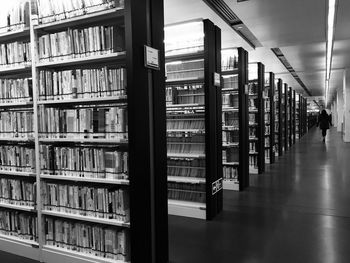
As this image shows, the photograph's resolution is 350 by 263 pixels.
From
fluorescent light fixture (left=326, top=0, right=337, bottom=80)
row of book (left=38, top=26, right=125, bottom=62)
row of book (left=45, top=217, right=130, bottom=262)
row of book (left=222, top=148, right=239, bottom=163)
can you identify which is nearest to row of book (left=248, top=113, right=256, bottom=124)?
row of book (left=222, top=148, right=239, bottom=163)

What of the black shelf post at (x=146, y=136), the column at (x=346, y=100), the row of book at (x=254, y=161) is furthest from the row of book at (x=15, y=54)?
the column at (x=346, y=100)

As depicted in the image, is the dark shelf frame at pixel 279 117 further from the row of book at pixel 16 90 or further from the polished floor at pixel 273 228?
the row of book at pixel 16 90

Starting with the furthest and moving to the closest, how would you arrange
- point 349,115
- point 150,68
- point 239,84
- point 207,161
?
point 349,115
point 239,84
point 207,161
point 150,68

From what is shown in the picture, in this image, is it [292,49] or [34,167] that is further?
[292,49]

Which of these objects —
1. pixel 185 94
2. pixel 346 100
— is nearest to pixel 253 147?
pixel 185 94

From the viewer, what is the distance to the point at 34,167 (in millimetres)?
3121

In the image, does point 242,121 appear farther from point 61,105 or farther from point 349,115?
point 349,115

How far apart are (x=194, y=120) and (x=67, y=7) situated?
2.48m

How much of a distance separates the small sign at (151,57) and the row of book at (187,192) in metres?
2.34

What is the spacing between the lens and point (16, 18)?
3127mm

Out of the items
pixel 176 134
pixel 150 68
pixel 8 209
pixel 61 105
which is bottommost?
pixel 8 209

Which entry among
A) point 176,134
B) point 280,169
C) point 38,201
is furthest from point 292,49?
point 38,201

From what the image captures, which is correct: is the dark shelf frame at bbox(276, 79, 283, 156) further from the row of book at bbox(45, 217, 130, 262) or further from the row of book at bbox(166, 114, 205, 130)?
the row of book at bbox(45, 217, 130, 262)

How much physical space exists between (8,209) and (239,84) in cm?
433
